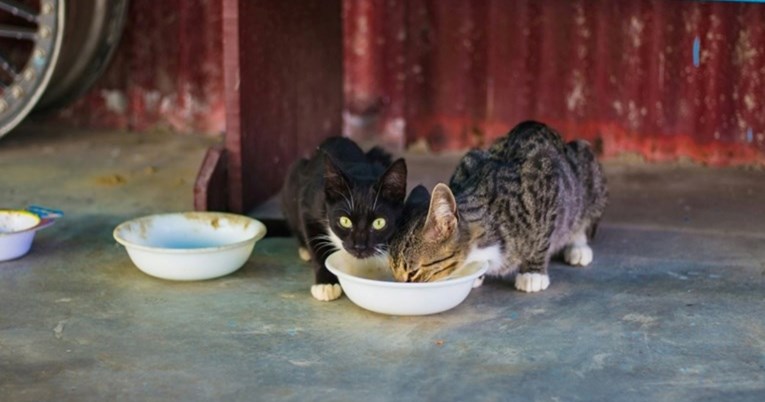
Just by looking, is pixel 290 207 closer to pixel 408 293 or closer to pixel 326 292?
pixel 326 292

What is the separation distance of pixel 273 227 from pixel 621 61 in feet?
7.36

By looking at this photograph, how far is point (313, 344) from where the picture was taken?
327 centimetres

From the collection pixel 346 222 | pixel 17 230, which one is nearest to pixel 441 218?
pixel 346 222

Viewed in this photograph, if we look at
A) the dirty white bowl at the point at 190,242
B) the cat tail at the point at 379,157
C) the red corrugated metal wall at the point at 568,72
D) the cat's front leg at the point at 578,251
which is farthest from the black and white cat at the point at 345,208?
the red corrugated metal wall at the point at 568,72

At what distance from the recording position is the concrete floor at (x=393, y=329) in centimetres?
296

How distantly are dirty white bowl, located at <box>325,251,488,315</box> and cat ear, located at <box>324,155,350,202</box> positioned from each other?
9.6 inches

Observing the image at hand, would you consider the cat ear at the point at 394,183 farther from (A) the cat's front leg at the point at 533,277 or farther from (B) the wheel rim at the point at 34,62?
(B) the wheel rim at the point at 34,62

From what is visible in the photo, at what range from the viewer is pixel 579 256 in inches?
161

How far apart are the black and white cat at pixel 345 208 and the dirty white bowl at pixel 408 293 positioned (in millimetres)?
133

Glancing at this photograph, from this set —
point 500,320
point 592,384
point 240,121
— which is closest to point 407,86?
point 240,121

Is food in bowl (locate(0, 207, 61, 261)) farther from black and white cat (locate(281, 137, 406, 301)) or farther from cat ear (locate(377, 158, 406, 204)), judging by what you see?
cat ear (locate(377, 158, 406, 204))

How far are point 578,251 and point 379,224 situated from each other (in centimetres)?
98

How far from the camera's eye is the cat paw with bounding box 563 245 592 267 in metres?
4.10

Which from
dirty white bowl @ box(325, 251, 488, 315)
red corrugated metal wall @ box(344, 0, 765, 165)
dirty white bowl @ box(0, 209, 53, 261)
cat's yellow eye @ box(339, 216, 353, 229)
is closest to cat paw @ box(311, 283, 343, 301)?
dirty white bowl @ box(325, 251, 488, 315)
